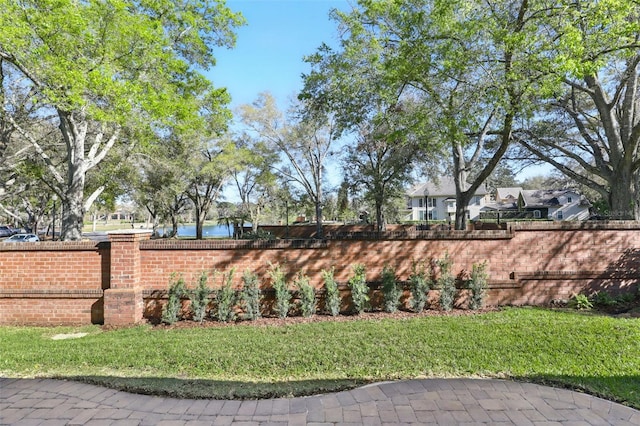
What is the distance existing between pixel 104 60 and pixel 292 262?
6.57m

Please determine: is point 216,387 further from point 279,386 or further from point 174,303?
point 174,303

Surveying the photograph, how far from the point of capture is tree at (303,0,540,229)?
6633 millimetres

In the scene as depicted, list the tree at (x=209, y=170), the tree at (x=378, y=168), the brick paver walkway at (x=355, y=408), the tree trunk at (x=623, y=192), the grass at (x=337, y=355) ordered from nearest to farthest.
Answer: the brick paver walkway at (x=355, y=408) → the grass at (x=337, y=355) → the tree trunk at (x=623, y=192) → the tree at (x=378, y=168) → the tree at (x=209, y=170)

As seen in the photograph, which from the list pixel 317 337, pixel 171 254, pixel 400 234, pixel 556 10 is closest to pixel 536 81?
pixel 556 10

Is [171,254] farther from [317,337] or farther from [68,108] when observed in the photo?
[68,108]

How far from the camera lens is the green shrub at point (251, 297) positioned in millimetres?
6391

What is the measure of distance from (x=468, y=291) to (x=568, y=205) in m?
51.1

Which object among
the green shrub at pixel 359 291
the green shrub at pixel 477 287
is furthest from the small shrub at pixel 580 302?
the green shrub at pixel 359 291

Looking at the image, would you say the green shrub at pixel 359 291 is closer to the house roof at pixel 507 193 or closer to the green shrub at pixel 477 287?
the green shrub at pixel 477 287

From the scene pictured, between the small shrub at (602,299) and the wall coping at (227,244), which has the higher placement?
the wall coping at (227,244)

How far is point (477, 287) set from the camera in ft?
21.9

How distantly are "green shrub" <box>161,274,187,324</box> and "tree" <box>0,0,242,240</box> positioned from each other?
15.5ft

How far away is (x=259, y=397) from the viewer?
11.5 feet

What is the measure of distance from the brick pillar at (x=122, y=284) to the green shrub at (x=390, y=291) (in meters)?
4.55
